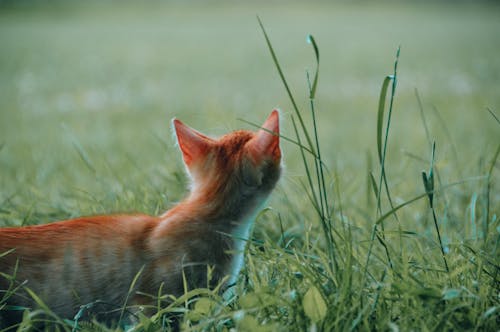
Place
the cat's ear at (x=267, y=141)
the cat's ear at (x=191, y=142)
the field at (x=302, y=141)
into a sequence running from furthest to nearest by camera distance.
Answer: the cat's ear at (x=191, y=142)
the cat's ear at (x=267, y=141)
the field at (x=302, y=141)

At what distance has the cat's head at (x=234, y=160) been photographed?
2162 millimetres

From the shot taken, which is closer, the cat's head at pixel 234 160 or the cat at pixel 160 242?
the cat at pixel 160 242

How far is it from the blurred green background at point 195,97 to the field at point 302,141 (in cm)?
3

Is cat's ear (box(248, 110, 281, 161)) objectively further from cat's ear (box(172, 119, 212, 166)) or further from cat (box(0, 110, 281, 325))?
cat's ear (box(172, 119, 212, 166))

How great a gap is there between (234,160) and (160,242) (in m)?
0.40

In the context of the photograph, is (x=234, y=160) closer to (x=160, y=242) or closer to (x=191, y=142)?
(x=191, y=142)

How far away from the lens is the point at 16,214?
275 cm

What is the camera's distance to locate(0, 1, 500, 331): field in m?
1.82

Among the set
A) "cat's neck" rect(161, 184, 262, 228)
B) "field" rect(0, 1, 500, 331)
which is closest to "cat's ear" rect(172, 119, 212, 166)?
"cat's neck" rect(161, 184, 262, 228)

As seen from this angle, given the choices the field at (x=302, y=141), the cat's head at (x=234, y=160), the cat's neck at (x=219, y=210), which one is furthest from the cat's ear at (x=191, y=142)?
the field at (x=302, y=141)

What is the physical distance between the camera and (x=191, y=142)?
2252mm

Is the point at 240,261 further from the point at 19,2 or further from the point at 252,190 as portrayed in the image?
the point at 19,2

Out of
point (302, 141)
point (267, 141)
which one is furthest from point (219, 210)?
point (302, 141)

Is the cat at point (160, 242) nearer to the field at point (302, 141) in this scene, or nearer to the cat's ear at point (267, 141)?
the cat's ear at point (267, 141)
